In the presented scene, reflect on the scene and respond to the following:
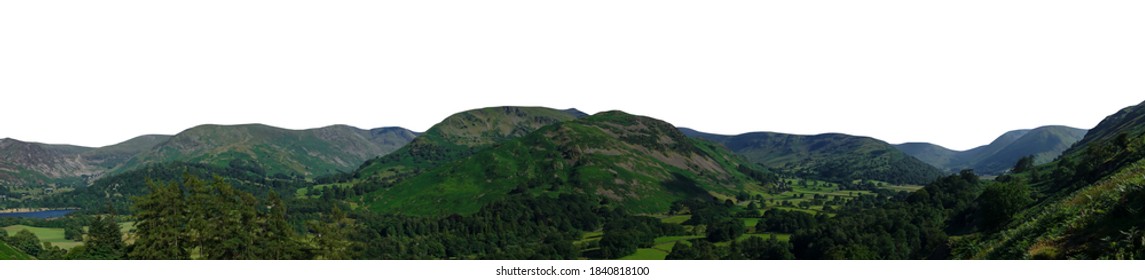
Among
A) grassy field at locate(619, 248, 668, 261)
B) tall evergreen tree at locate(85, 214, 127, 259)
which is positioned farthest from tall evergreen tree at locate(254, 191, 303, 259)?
grassy field at locate(619, 248, 668, 261)

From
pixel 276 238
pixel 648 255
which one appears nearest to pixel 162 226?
pixel 276 238

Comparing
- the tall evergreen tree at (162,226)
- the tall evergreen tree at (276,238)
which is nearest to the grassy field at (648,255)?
the tall evergreen tree at (276,238)

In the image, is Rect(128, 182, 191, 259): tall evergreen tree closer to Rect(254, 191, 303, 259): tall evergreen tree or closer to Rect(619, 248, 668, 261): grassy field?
Rect(254, 191, 303, 259): tall evergreen tree

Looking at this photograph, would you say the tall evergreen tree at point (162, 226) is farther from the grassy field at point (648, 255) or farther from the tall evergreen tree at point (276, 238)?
the grassy field at point (648, 255)

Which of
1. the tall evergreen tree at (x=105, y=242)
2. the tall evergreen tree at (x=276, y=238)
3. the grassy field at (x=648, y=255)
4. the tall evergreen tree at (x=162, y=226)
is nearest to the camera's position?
the tall evergreen tree at (x=162, y=226)

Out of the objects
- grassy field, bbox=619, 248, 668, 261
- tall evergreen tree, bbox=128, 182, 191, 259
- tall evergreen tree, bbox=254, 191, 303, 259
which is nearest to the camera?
tall evergreen tree, bbox=128, 182, 191, 259

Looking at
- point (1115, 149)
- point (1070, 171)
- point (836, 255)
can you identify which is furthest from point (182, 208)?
point (1070, 171)

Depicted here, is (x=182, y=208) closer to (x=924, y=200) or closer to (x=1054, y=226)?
(x=1054, y=226)

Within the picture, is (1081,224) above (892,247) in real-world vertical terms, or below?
above

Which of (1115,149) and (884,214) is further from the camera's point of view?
(884,214)

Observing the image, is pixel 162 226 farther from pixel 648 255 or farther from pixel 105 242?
pixel 648 255

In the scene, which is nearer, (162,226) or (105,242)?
(162,226)
